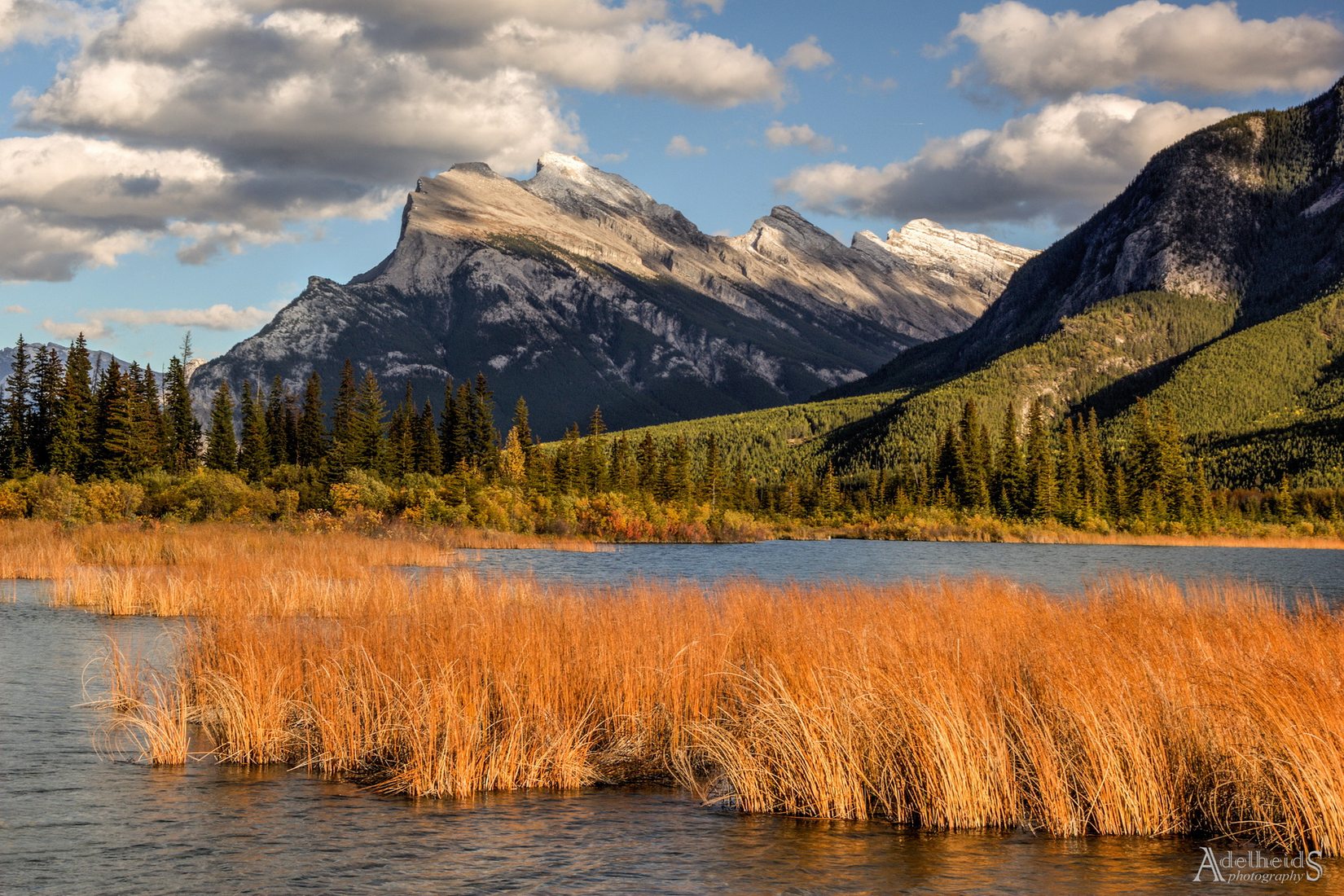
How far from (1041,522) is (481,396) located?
208 feet

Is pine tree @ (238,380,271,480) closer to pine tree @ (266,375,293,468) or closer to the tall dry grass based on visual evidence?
pine tree @ (266,375,293,468)

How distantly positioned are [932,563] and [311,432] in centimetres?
7433

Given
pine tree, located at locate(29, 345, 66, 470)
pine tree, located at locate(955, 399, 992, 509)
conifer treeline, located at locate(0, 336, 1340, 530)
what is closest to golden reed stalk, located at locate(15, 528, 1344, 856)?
conifer treeline, located at locate(0, 336, 1340, 530)

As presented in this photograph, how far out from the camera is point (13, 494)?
63.3 m

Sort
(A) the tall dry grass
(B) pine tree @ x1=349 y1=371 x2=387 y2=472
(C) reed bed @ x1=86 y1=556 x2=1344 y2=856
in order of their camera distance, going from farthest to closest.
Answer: (B) pine tree @ x1=349 y1=371 x2=387 y2=472
(A) the tall dry grass
(C) reed bed @ x1=86 y1=556 x2=1344 y2=856

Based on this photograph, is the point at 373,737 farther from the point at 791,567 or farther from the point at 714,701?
the point at 791,567

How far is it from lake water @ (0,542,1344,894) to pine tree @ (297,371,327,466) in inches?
3937

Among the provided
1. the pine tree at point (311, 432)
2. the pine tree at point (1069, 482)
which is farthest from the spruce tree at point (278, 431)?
the pine tree at point (1069, 482)

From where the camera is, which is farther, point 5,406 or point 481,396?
point 481,396

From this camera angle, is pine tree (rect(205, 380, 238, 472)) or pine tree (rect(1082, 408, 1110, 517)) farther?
pine tree (rect(1082, 408, 1110, 517))

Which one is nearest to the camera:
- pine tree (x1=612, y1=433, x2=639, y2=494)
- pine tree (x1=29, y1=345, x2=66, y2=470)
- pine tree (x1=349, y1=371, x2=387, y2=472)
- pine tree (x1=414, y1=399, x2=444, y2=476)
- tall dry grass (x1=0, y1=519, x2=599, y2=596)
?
tall dry grass (x1=0, y1=519, x2=599, y2=596)

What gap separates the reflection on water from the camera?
146 feet

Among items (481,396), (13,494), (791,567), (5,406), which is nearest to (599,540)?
(481,396)

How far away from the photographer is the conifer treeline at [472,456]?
85688 millimetres
